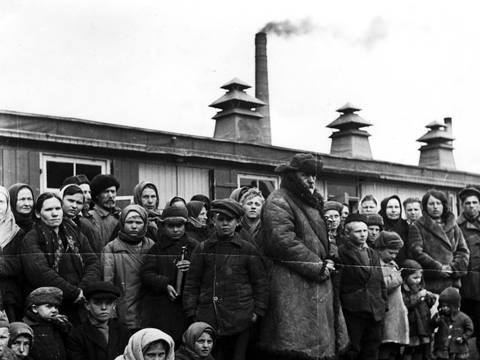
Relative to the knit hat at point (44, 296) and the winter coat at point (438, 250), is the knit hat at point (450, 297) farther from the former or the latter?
the knit hat at point (44, 296)

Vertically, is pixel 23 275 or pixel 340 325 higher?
pixel 23 275

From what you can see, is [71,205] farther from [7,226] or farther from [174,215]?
[174,215]

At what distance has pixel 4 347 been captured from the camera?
12.3ft

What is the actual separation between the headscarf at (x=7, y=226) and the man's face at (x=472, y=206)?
178 inches

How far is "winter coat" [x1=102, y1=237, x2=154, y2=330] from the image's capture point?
4.79 metres

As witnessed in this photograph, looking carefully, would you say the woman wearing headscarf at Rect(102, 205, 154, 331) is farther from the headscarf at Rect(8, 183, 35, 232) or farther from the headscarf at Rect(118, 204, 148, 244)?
the headscarf at Rect(8, 183, 35, 232)

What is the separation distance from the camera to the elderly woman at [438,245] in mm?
6539

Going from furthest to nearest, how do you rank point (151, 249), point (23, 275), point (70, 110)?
point (70, 110) → point (151, 249) → point (23, 275)

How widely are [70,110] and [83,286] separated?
4330 mm

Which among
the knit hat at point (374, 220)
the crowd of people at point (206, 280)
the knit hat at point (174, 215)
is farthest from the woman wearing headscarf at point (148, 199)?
the knit hat at point (374, 220)

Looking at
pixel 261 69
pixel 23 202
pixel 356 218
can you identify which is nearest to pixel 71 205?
pixel 23 202

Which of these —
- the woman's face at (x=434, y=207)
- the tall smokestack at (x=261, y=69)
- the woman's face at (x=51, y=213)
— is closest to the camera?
the woman's face at (x=51, y=213)

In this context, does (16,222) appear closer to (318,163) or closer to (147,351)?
(147,351)

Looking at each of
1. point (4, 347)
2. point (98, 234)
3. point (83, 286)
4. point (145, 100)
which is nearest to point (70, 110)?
point (145, 100)
